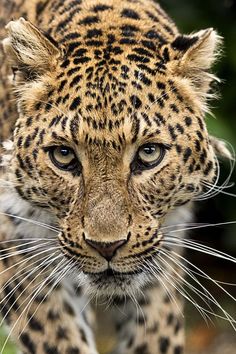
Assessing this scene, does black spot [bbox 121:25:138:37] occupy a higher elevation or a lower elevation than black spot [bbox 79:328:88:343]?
higher

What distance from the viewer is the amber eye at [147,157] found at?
21.3ft

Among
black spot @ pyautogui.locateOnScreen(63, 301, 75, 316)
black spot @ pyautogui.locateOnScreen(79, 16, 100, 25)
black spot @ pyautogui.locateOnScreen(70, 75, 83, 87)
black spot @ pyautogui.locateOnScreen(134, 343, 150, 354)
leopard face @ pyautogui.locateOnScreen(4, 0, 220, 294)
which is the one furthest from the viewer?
black spot @ pyautogui.locateOnScreen(134, 343, 150, 354)

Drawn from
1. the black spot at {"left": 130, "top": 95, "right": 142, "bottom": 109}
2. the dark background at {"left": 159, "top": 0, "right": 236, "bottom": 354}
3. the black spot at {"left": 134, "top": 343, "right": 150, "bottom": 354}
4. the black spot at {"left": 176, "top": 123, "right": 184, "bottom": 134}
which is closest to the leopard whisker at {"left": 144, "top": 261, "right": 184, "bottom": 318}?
the black spot at {"left": 134, "top": 343, "right": 150, "bottom": 354}

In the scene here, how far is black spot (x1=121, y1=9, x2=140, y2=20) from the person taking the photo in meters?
7.33

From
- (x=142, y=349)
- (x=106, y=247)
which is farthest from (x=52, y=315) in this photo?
(x=106, y=247)

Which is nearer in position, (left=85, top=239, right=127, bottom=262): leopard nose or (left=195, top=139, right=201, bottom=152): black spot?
(left=85, top=239, right=127, bottom=262): leopard nose

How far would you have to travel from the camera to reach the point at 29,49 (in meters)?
6.74

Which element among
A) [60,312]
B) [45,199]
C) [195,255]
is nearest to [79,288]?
[60,312]

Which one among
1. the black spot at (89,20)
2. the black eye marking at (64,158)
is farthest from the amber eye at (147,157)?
Result: the black spot at (89,20)

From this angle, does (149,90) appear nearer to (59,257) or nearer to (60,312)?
(59,257)

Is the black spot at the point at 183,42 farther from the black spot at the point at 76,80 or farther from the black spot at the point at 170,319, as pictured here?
the black spot at the point at 170,319

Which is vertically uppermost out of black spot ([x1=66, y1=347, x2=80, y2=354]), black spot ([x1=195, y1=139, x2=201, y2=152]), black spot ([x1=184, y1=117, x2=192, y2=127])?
black spot ([x1=184, y1=117, x2=192, y2=127])

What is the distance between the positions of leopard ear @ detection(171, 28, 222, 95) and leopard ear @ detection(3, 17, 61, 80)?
2.54 ft

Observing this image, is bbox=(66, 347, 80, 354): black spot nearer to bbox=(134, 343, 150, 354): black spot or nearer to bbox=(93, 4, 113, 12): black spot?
bbox=(134, 343, 150, 354): black spot
